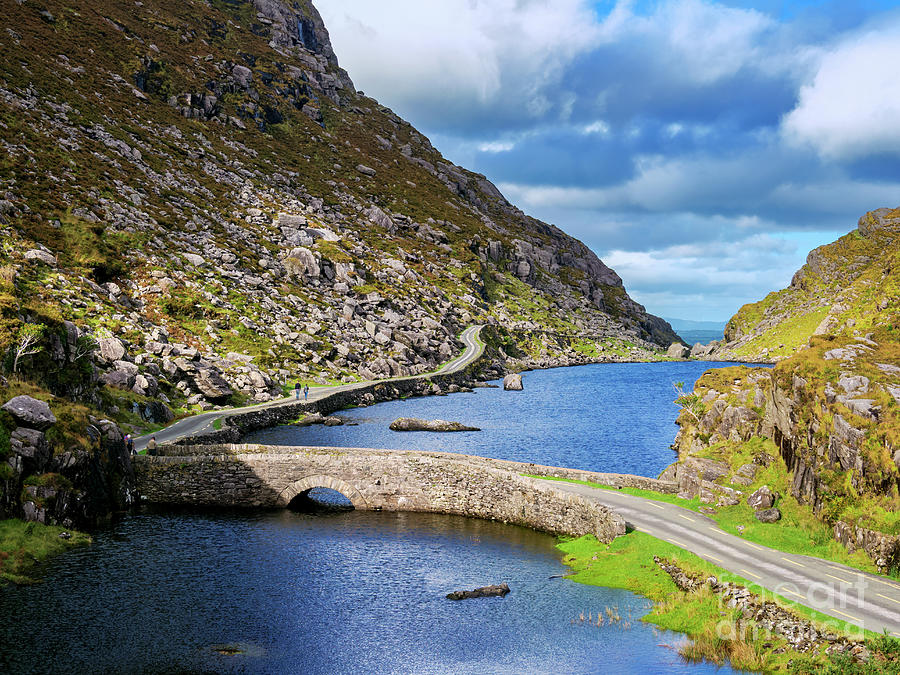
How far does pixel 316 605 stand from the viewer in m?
32.7

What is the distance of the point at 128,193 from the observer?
391 feet

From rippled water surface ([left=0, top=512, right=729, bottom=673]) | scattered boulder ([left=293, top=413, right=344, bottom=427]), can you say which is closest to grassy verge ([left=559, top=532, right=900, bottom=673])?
rippled water surface ([left=0, top=512, right=729, bottom=673])

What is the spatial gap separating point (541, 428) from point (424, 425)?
19.5 m

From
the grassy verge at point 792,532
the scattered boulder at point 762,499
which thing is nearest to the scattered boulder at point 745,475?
the grassy verge at point 792,532

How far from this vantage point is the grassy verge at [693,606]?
24188 mm

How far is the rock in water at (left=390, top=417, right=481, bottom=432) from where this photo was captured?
290 feet

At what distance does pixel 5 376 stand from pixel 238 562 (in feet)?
72.4

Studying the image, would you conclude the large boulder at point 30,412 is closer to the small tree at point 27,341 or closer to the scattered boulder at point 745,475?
the small tree at point 27,341

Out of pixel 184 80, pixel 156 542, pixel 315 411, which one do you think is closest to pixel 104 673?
pixel 156 542

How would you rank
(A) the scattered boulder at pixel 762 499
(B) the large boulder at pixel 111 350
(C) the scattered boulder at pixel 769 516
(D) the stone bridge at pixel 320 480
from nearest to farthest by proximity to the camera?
(C) the scattered boulder at pixel 769 516 → (A) the scattered boulder at pixel 762 499 → (D) the stone bridge at pixel 320 480 → (B) the large boulder at pixel 111 350

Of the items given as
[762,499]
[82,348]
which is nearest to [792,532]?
[762,499]

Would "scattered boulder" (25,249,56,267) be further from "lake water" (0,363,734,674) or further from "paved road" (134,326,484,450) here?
"lake water" (0,363,734,674)

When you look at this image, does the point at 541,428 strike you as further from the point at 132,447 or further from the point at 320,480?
the point at 132,447

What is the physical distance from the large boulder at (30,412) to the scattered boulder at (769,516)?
1774 inches
